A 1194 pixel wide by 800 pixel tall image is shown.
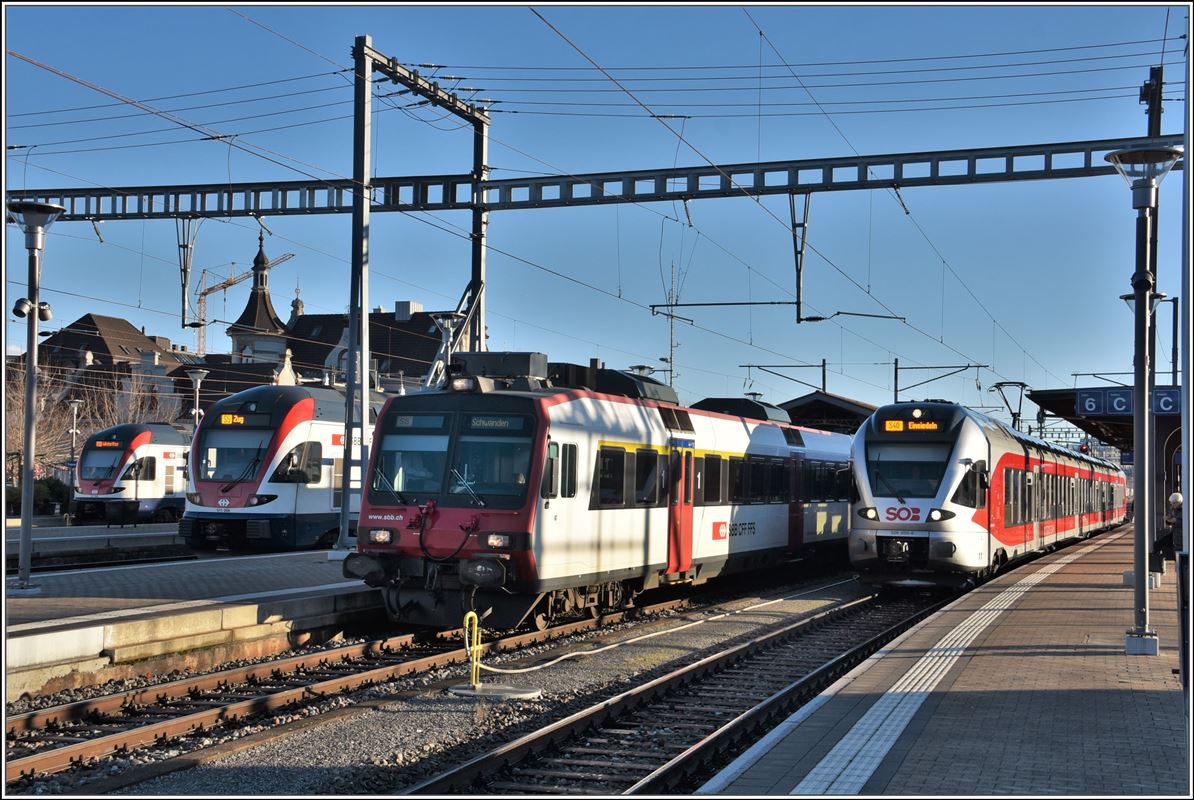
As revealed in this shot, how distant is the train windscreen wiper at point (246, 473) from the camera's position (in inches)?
957

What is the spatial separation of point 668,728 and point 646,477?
21.3 feet

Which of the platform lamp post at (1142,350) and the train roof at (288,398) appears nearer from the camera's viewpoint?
the platform lamp post at (1142,350)

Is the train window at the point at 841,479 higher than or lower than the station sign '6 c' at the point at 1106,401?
lower

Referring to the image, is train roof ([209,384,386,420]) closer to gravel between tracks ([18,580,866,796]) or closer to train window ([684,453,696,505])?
train window ([684,453,696,505])

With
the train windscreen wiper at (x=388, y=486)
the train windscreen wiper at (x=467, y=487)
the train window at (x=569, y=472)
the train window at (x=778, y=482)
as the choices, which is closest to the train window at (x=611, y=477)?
the train window at (x=569, y=472)

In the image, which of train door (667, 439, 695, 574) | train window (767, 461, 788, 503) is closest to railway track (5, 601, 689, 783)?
train door (667, 439, 695, 574)

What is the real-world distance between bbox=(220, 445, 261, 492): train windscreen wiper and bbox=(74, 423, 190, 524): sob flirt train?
1140 cm

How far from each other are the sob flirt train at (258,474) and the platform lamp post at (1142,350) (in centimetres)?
1554

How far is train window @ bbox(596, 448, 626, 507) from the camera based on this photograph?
15.0 meters

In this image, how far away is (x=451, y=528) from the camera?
13.7m

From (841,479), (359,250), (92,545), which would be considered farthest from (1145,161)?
(92,545)

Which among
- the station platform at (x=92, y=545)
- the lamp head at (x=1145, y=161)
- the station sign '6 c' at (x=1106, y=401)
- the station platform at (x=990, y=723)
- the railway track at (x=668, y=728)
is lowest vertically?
the railway track at (x=668, y=728)

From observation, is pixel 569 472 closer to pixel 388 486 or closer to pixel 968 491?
pixel 388 486

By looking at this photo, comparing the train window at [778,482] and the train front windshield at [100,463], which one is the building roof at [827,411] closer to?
the train window at [778,482]
